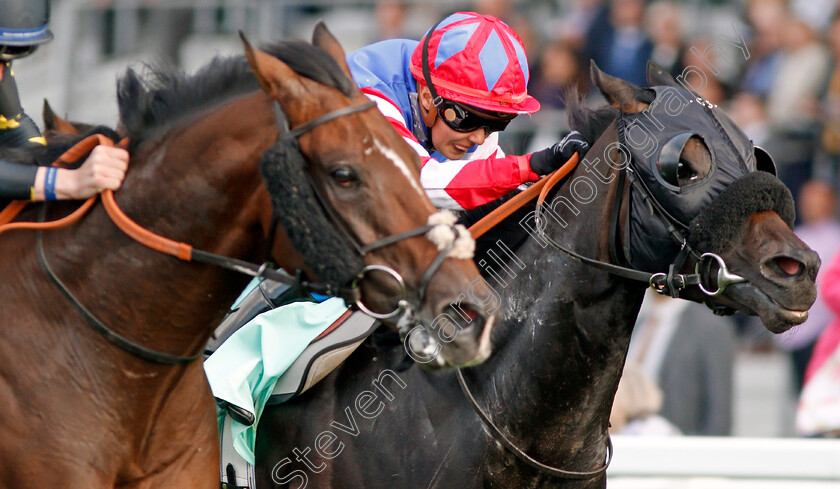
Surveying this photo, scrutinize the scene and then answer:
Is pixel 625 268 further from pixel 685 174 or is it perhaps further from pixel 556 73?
pixel 556 73

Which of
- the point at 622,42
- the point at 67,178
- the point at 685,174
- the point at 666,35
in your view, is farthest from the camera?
the point at 622,42

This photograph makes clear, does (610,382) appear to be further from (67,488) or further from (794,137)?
(794,137)

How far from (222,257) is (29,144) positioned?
87cm

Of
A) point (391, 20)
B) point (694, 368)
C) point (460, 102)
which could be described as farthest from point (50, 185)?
point (391, 20)

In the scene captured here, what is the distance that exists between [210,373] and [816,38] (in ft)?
20.1

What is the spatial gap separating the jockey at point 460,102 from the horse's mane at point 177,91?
2.29 feet

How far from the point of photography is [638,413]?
581 centimetres

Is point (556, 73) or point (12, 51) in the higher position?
point (12, 51)

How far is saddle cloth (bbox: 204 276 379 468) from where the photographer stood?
347 cm

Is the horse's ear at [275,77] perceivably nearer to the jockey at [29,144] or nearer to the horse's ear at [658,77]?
the jockey at [29,144]

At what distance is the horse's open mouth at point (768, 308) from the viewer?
307 centimetres

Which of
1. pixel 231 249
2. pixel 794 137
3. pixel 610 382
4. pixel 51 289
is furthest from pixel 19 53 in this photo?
pixel 794 137

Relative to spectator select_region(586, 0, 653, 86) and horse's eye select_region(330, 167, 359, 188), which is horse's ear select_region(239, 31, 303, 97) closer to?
horse's eye select_region(330, 167, 359, 188)

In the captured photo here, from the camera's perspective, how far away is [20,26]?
3252 millimetres
